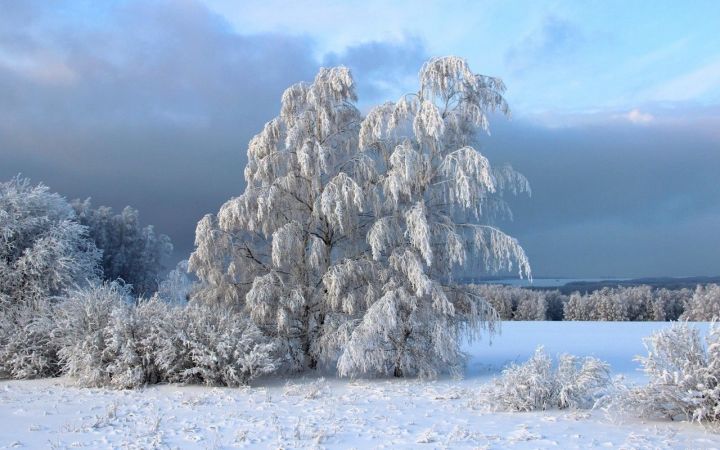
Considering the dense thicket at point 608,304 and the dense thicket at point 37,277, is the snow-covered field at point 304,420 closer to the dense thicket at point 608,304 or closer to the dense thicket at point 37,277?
the dense thicket at point 37,277

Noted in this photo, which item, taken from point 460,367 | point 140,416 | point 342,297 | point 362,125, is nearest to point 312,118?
point 362,125

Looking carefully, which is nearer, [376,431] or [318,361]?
[376,431]

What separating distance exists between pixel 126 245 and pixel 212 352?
20.9m

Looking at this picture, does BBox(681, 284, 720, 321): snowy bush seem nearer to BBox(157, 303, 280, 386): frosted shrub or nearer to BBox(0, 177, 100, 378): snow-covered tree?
BBox(157, 303, 280, 386): frosted shrub

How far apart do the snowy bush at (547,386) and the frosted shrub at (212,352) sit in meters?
5.10

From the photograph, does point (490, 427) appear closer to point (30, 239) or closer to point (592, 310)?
point (30, 239)

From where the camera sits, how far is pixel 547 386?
10.1 metres

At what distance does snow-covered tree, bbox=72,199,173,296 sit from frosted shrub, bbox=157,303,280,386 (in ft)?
55.8

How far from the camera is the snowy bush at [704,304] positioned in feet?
166

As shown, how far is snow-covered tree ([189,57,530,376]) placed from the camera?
1395cm

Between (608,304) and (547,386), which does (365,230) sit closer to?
(547,386)

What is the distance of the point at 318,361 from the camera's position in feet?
50.7

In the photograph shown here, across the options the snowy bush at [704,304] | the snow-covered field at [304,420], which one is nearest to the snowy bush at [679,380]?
the snow-covered field at [304,420]

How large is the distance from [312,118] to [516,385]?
8523 mm
